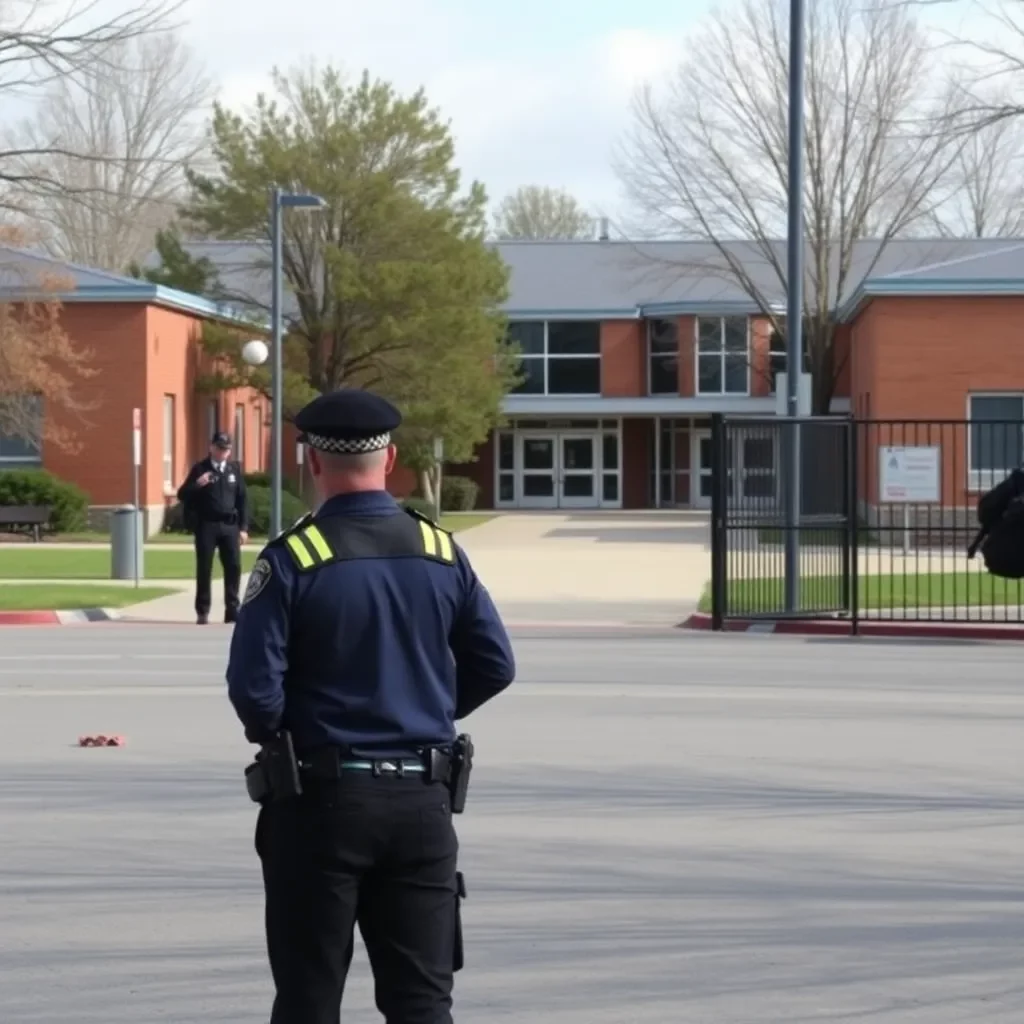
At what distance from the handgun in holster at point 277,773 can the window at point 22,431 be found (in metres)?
37.9

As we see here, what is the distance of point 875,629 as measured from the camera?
21.7 metres

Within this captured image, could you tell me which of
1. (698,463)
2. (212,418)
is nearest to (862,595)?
(212,418)

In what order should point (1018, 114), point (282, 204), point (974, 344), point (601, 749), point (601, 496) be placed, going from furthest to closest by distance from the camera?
point (601, 496) → point (974, 344) → point (282, 204) → point (1018, 114) → point (601, 749)

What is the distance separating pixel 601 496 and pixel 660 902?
56983 mm

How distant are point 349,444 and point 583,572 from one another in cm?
2666

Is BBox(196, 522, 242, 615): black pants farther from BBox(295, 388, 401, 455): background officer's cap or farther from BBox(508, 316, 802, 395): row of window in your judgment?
BBox(508, 316, 802, 395): row of window

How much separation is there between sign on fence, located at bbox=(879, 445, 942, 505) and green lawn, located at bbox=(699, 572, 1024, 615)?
930 millimetres

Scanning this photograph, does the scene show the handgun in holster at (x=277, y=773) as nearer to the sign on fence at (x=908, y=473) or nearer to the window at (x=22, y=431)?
the sign on fence at (x=908, y=473)

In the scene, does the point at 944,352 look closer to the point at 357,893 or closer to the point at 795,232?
the point at 795,232

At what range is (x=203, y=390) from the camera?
158 feet

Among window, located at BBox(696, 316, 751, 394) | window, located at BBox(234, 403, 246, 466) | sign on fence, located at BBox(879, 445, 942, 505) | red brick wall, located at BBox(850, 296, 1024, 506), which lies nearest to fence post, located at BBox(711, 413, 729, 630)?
sign on fence, located at BBox(879, 445, 942, 505)

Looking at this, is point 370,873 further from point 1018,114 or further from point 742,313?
point 742,313

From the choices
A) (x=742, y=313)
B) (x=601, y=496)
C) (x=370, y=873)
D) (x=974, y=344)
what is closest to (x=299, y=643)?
(x=370, y=873)

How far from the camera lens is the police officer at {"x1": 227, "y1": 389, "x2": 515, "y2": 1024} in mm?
4648
